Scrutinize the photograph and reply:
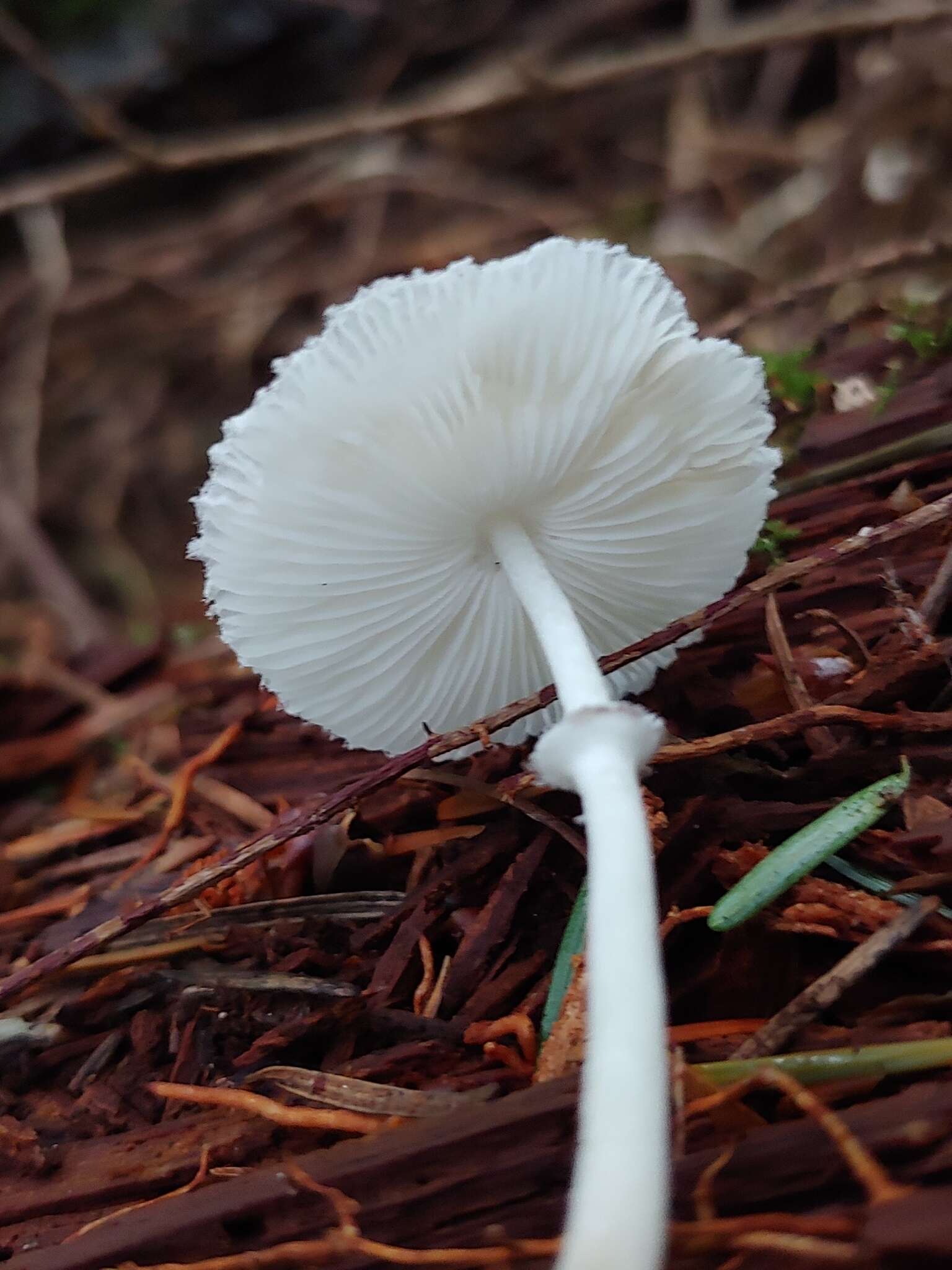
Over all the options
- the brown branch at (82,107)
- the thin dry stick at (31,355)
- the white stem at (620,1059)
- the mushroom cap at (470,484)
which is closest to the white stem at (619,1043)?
the white stem at (620,1059)

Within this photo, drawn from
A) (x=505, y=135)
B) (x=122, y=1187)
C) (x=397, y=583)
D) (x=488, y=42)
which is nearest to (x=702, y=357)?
(x=397, y=583)

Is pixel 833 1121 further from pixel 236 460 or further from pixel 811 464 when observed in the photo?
pixel 811 464

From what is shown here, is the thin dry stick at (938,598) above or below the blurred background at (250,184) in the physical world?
below

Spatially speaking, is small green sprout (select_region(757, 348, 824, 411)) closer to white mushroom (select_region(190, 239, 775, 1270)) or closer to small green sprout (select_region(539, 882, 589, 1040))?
white mushroom (select_region(190, 239, 775, 1270))

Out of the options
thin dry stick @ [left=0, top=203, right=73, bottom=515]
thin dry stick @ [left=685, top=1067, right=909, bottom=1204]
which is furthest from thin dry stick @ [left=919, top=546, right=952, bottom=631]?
thin dry stick @ [left=0, top=203, right=73, bottom=515]

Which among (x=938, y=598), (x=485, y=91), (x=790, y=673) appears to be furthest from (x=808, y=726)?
(x=485, y=91)

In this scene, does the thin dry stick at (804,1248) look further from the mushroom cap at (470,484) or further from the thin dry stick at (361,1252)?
the mushroom cap at (470,484)

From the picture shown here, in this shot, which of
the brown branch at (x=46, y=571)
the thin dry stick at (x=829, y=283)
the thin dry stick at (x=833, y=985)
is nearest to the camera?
the thin dry stick at (x=833, y=985)

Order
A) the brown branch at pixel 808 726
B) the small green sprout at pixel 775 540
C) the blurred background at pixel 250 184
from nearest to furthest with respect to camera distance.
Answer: the brown branch at pixel 808 726 → the small green sprout at pixel 775 540 → the blurred background at pixel 250 184
